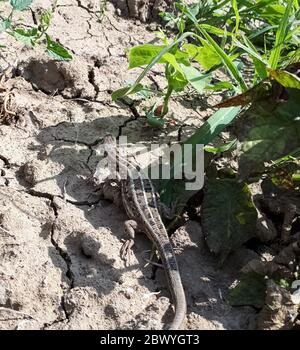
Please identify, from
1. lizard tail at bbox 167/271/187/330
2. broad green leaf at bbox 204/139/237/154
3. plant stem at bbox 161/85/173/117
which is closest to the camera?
lizard tail at bbox 167/271/187/330

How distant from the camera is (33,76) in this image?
538 centimetres

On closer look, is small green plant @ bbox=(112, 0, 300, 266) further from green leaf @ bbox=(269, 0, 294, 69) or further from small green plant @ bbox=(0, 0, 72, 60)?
small green plant @ bbox=(0, 0, 72, 60)

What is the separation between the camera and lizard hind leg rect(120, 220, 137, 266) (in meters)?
4.16

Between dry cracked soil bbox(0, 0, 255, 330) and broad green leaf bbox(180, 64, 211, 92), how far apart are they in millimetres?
665

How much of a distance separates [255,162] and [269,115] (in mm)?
339

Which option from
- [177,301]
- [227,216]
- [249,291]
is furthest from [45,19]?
[249,291]

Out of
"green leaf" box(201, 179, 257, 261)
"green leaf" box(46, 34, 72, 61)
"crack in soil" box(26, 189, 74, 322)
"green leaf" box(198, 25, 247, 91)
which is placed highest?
"green leaf" box(198, 25, 247, 91)

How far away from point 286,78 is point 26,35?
232 cm

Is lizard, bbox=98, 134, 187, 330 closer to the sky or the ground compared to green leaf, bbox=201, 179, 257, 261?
closer to the ground

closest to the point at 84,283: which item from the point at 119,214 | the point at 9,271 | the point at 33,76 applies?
the point at 9,271

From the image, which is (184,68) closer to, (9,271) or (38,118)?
(38,118)

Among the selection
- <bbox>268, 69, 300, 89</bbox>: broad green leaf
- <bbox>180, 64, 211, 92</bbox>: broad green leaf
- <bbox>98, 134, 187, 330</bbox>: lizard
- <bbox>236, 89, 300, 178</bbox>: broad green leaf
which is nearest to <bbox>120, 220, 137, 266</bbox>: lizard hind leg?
<bbox>98, 134, 187, 330</bbox>: lizard

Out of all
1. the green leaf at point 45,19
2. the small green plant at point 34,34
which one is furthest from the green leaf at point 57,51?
the green leaf at point 45,19

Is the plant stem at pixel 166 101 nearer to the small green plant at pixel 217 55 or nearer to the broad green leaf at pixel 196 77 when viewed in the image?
the small green plant at pixel 217 55
